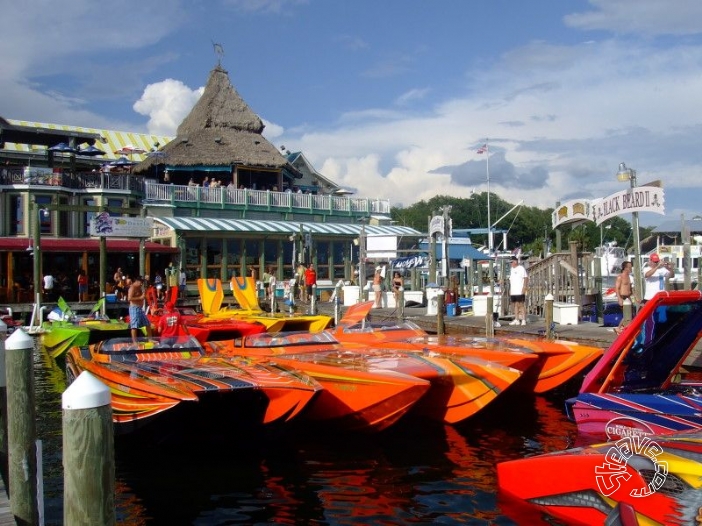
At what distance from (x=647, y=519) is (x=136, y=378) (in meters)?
6.79

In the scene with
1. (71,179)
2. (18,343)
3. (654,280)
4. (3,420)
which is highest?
(71,179)

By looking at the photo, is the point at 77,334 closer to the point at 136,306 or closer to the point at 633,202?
the point at 136,306

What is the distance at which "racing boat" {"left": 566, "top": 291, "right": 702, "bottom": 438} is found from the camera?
8766mm

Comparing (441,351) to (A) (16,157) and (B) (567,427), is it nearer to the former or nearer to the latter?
(B) (567,427)

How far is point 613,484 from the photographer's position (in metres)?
6.16

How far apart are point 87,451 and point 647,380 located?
26.8 ft

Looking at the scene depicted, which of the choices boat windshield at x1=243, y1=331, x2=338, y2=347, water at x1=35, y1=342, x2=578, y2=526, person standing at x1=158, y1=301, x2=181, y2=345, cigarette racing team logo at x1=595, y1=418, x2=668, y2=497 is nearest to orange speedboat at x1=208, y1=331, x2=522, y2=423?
water at x1=35, y1=342, x2=578, y2=526

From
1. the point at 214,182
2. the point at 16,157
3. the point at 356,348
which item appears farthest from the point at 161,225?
the point at 356,348

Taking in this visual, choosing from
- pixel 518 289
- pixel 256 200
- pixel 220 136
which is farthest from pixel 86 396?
pixel 220 136

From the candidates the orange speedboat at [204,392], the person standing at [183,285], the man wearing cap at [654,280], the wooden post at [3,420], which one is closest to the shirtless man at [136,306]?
the orange speedboat at [204,392]

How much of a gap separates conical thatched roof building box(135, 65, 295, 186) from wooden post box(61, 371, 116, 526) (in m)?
35.4

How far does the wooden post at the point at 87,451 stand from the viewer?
398 cm

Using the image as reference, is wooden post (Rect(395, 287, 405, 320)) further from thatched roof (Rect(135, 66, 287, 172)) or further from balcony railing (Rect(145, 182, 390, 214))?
thatched roof (Rect(135, 66, 287, 172))

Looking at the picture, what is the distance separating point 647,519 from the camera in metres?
5.71
